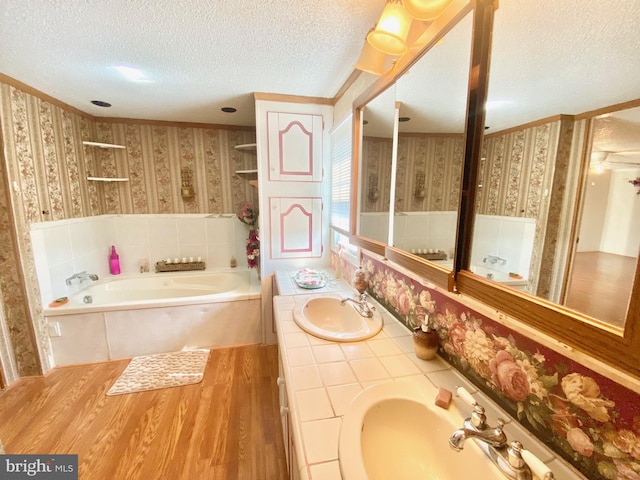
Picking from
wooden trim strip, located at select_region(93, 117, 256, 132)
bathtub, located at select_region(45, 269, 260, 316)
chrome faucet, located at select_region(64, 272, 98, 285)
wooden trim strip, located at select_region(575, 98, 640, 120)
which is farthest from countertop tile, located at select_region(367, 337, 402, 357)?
wooden trim strip, located at select_region(93, 117, 256, 132)

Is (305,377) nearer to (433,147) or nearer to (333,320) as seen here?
(333,320)

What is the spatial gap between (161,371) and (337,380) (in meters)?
1.89

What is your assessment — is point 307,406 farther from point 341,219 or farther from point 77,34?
point 77,34

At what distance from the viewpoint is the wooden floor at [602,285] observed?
467mm

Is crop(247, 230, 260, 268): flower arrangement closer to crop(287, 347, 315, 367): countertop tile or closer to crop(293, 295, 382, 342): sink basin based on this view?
crop(293, 295, 382, 342): sink basin

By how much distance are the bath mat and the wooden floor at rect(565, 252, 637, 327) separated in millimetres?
2281

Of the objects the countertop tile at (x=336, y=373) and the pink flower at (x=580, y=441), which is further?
the countertop tile at (x=336, y=373)

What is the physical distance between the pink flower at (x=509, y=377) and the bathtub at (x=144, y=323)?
6.58 ft

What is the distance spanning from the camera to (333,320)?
1578mm

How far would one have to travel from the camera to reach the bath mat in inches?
77.3

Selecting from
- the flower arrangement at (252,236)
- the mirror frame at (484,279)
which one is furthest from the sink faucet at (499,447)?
the flower arrangement at (252,236)

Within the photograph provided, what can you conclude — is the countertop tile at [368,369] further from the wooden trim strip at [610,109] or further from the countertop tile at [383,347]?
the wooden trim strip at [610,109]

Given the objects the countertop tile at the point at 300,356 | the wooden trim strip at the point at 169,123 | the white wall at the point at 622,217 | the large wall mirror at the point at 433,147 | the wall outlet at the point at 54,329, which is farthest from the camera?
the wooden trim strip at the point at 169,123

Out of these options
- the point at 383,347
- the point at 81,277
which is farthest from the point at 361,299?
the point at 81,277
